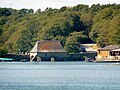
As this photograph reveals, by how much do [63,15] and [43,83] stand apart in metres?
114

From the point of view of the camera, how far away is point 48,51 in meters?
153

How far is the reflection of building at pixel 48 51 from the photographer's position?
150 metres

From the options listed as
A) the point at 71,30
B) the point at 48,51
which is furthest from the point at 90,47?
the point at 48,51

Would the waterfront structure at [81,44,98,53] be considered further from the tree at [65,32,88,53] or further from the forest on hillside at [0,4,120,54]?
the tree at [65,32,88,53]

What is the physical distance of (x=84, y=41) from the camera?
523 feet

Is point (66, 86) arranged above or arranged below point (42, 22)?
below

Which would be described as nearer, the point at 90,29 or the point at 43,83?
the point at 43,83

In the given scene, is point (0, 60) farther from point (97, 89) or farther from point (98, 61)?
point (97, 89)

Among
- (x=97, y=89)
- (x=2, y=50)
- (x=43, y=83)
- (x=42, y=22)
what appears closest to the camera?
(x=97, y=89)

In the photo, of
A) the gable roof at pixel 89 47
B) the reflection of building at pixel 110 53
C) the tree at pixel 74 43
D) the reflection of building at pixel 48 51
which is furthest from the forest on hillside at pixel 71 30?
the reflection of building at pixel 110 53

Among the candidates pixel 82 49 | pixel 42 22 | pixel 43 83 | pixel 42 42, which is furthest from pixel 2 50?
pixel 43 83

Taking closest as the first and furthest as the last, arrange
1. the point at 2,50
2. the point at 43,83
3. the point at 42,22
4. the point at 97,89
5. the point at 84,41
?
1. the point at 97,89
2. the point at 43,83
3. the point at 2,50
4. the point at 84,41
5. the point at 42,22

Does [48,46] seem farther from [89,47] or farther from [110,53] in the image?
[110,53]

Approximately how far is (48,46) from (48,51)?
1.86 metres
